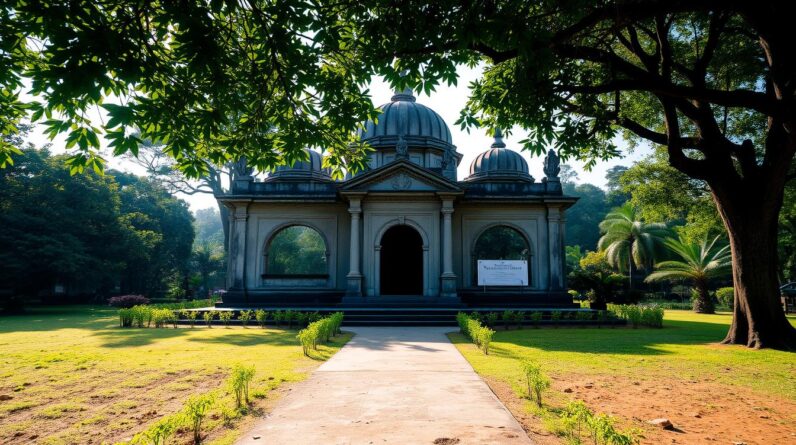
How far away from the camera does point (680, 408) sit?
20.3 feet

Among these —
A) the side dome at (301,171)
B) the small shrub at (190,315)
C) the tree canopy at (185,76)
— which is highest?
the side dome at (301,171)

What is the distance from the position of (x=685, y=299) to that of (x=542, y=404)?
4615cm

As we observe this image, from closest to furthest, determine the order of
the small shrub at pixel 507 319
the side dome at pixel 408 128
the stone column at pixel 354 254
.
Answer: the small shrub at pixel 507 319
the stone column at pixel 354 254
the side dome at pixel 408 128

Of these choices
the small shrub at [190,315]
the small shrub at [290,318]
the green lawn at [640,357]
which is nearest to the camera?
the green lawn at [640,357]

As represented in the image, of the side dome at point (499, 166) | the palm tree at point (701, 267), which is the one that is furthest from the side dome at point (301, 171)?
the palm tree at point (701, 267)

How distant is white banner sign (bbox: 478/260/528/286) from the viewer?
2353cm

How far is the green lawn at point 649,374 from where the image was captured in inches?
240

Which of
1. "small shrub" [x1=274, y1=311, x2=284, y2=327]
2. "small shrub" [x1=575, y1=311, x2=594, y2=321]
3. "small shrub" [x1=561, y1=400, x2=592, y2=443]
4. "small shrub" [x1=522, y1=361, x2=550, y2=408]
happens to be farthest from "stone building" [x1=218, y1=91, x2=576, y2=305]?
"small shrub" [x1=561, y1=400, x2=592, y2=443]

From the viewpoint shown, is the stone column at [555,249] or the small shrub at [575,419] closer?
the small shrub at [575,419]

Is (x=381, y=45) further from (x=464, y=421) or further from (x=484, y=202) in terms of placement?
(x=484, y=202)

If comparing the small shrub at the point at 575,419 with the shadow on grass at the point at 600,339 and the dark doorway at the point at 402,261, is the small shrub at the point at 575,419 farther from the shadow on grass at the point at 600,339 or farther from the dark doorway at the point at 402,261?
the dark doorway at the point at 402,261

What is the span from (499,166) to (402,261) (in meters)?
9.27

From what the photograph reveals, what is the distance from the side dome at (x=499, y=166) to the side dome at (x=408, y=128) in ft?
9.54

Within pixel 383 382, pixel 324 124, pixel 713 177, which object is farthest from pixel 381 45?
pixel 713 177
